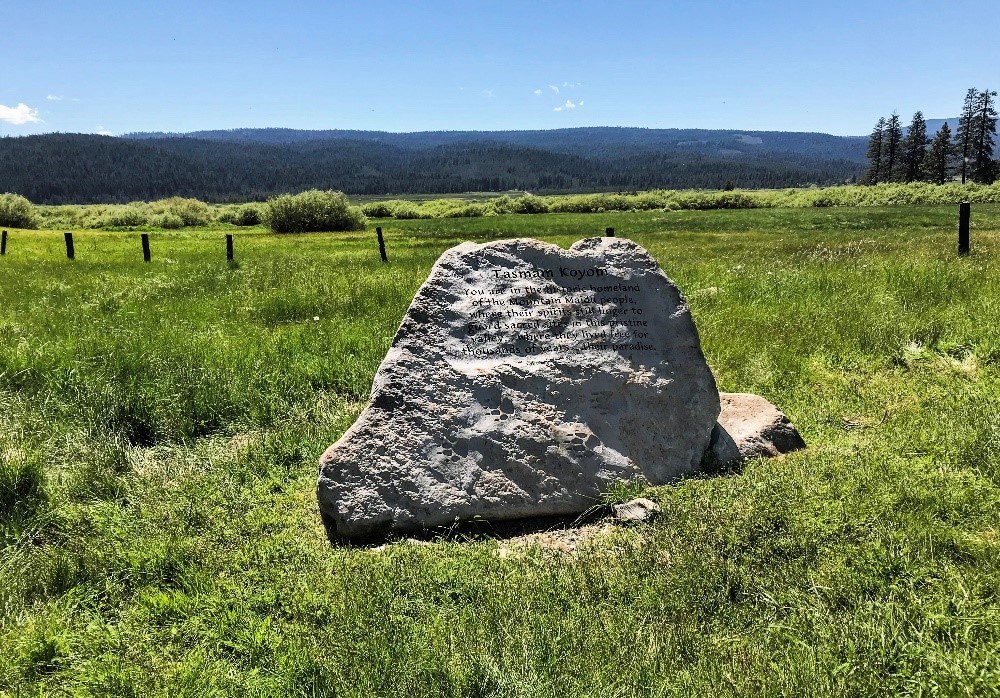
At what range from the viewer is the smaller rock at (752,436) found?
20.6 feet

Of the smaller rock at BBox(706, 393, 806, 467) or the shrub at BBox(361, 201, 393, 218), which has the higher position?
the shrub at BBox(361, 201, 393, 218)

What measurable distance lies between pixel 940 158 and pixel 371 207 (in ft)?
285

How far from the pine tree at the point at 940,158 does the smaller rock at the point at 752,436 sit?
11190 centimetres

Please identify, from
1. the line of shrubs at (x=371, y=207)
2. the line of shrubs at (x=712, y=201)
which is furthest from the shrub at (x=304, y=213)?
the line of shrubs at (x=712, y=201)

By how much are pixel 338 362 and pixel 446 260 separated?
3.36 metres

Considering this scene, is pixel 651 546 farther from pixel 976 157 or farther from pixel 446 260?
pixel 976 157

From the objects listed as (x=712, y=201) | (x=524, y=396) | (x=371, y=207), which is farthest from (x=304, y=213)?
(x=524, y=396)

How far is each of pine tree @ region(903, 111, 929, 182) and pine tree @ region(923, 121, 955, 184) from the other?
3.73 feet

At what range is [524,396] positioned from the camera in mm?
5945

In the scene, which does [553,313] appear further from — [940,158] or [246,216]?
[940,158]

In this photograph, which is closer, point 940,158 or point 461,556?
point 461,556

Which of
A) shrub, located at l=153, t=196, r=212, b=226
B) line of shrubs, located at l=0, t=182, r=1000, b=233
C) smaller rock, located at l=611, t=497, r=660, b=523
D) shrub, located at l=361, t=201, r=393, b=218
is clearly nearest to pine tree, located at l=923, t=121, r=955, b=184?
line of shrubs, located at l=0, t=182, r=1000, b=233

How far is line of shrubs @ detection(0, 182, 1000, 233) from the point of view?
187 feet

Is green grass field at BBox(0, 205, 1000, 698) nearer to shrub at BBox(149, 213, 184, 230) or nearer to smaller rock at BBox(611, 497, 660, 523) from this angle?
smaller rock at BBox(611, 497, 660, 523)
